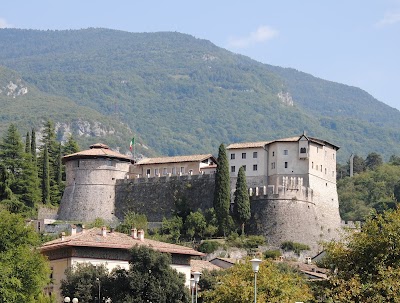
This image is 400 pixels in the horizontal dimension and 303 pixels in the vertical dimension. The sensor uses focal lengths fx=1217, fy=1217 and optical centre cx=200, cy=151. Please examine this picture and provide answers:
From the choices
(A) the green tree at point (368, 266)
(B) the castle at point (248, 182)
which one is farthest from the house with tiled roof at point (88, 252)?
(B) the castle at point (248, 182)

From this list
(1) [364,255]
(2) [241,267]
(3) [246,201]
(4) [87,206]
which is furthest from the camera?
(4) [87,206]

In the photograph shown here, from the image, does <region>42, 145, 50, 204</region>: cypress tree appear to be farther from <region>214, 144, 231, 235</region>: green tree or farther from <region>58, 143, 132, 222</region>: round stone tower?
<region>214, 144, 231, 235</region>: green tree

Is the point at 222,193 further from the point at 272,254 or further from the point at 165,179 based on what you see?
the point at 165,179

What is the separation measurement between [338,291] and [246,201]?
197ft

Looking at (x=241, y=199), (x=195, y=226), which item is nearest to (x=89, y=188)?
(x=195, y=226)

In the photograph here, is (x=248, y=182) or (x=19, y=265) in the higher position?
(x=248, y=182)

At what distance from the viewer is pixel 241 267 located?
252 feet

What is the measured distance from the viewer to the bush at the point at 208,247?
11675 centimetres

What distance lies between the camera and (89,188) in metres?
131

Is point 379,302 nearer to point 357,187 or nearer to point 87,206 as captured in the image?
point 87,206

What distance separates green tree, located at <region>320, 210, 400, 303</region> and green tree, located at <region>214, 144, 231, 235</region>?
52.9m

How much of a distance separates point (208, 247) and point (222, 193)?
7.14 meters

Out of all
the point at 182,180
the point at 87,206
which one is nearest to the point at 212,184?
the point at 182,180

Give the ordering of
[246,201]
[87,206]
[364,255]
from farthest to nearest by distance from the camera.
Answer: [87,206] → [246,201] → [364,255]
